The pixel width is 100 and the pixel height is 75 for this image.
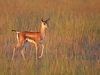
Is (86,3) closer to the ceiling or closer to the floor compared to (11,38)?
closer to the ceiling

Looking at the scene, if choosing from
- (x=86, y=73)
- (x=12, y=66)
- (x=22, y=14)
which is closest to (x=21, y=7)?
(x=22, y=14)

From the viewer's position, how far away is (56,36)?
809 cm

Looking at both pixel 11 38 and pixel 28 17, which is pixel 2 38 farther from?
pixel 28 17

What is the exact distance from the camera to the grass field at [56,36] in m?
5.61

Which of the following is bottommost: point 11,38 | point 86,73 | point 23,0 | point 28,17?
point 86,73

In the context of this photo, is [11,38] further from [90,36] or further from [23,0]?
[23,0]

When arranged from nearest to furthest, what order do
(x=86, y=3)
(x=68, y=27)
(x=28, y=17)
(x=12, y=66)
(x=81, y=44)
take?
1. (x=12, y=66)
2. (x=81, y=44)
3. (x=68, y=27)
4. (x=28, y=17)
5. (x=86, y=3)

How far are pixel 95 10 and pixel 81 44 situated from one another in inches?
133

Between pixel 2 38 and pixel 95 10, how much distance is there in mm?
4359

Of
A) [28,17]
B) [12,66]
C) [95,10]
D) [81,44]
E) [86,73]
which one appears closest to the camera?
[86,73]

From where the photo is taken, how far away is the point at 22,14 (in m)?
10.3

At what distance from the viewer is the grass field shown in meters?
5.61

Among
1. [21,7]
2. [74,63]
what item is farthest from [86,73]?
[21,7]

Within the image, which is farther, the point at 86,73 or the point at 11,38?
the point at 11,38
